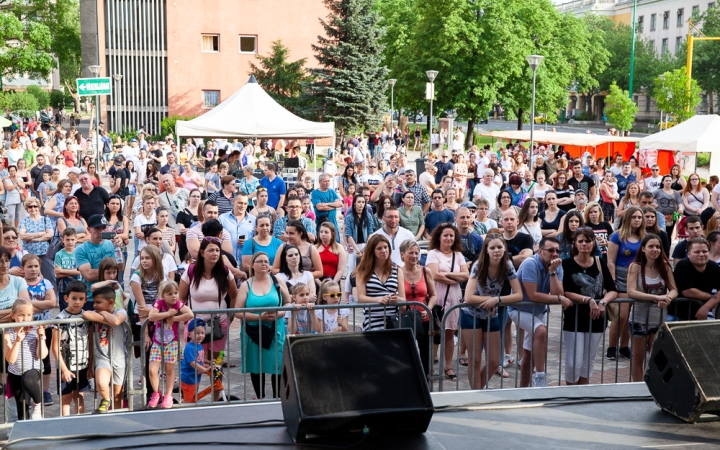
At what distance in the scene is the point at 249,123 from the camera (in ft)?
58.7

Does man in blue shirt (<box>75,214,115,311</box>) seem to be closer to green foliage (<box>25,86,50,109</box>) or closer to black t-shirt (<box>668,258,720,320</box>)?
black t-shirt (<box>668,258,720,320</box>)

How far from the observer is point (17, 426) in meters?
5.42

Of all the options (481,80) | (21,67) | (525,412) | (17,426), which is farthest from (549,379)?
(21,67)

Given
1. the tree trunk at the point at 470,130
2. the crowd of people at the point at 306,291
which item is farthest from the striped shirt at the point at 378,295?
the tree trunk at the point at 470,130

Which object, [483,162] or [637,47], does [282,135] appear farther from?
[637,47]

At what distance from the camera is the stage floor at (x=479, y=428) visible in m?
5.16

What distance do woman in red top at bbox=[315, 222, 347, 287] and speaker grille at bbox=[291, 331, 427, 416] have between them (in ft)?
13.3

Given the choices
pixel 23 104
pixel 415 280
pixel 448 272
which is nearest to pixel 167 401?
pixel 415 280

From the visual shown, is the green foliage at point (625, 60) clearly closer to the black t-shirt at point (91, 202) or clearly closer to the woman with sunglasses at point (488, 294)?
the black t-shirt at point (91, 202)

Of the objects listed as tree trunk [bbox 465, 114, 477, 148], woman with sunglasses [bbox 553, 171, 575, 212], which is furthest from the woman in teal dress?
tree trunk [bbox 465, 114, 477, 148]

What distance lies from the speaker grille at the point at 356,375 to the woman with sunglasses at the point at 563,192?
9.13 metres

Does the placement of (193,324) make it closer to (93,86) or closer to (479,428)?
(479,428)

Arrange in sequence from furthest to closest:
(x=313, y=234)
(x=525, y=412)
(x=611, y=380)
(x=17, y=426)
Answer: (x=313, y=234)
(x=611, y=380)
(x=525, y=412)
(x=17, y=426)

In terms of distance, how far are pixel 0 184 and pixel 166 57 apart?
3332 cm
